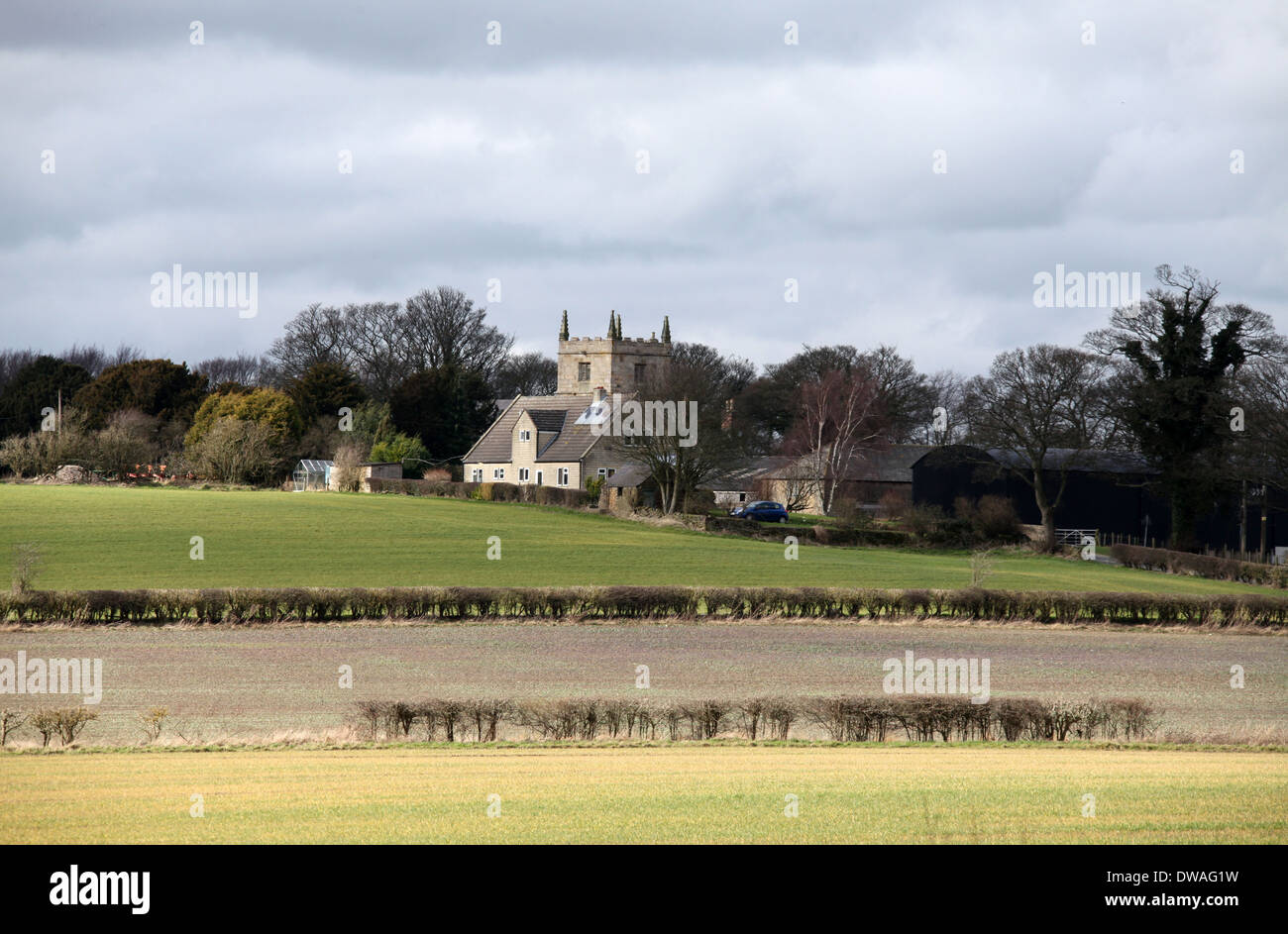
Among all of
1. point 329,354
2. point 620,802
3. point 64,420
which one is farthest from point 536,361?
point 620,802

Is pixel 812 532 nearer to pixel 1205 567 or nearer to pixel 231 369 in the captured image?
pixel 1205 567

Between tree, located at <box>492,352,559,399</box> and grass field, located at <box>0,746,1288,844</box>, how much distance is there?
100641 mm

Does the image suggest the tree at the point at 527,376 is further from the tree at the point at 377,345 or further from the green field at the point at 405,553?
the green field at the point at 405,553

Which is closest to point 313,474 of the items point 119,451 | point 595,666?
point 119,451

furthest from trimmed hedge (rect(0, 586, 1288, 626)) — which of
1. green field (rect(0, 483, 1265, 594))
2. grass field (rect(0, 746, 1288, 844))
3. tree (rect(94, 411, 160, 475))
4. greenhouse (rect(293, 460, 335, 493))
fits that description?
greenhouse (rect(293, 460, 335, 493))

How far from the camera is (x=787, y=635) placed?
31.3 m

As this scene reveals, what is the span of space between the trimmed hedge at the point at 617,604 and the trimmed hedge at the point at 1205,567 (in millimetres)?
12591

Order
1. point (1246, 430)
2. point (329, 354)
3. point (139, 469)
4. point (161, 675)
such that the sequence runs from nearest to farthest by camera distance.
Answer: point (161, 675), point (1246, 430), point (139, 469), point (329, 354)

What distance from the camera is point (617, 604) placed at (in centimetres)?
3356

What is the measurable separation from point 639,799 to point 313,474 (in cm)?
6774
